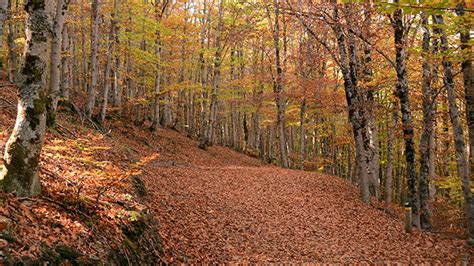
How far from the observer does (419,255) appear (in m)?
9.27

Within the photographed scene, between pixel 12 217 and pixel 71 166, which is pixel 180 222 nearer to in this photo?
pixel 71 166

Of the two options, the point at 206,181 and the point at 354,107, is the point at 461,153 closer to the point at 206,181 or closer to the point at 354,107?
the point at 354,107

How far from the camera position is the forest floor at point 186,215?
4.73 metres

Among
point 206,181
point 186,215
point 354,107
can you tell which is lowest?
point 206,181

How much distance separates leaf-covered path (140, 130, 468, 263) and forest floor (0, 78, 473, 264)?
36 mm

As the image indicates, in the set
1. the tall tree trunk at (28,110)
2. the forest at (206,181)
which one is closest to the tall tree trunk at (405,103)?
the forest at (206,181)

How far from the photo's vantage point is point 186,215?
9531 millimetres

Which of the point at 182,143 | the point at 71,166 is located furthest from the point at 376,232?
the point at 182,143

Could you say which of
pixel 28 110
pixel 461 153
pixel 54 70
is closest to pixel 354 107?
pixel 461 153

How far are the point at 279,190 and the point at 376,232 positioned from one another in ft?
15.8

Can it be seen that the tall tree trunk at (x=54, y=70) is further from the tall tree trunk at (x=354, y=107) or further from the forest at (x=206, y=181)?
the tall tree trunk at (x=354, y=107)

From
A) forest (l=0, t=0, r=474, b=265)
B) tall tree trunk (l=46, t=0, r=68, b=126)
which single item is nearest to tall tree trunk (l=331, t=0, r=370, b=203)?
forest (l=0, t=0, r=474, b=265)

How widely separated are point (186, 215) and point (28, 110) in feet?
18.9

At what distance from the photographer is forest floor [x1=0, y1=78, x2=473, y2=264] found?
473cm
